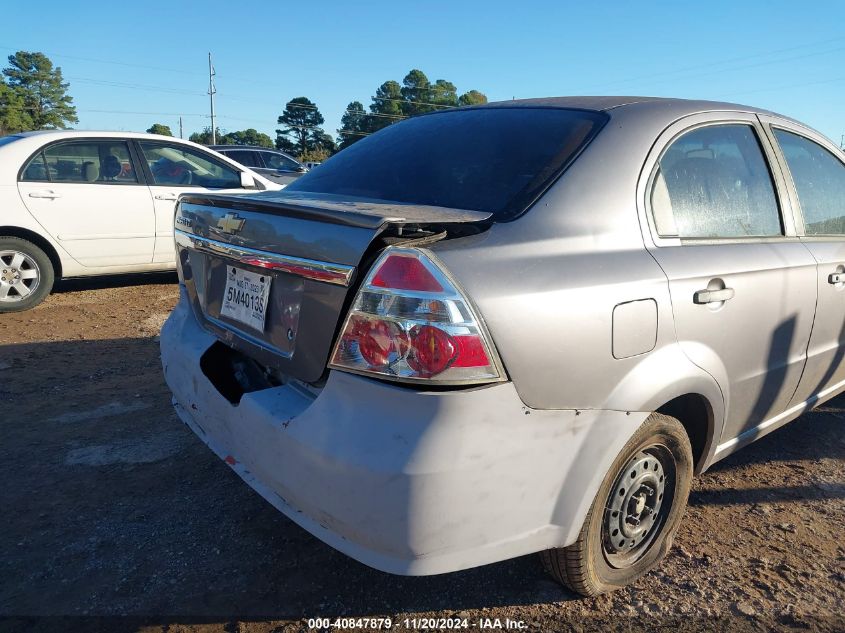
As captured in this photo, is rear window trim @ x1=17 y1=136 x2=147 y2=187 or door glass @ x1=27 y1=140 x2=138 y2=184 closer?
rear window trim @ x1=17 y1=136 x2=147 y2=187

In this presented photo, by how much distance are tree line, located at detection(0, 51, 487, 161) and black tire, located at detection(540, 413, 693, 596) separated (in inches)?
2718

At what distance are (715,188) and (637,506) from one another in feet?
4.18

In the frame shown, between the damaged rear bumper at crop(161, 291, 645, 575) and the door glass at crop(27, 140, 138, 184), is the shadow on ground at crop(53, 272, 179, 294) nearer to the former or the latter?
the door glass at crop(27, 140, 138, 184)

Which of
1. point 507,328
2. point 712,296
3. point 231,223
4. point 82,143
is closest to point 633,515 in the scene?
point 712,296

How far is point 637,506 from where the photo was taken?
221 cm

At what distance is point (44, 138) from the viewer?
18.7ft

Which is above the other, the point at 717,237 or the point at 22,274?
the point at 717,237

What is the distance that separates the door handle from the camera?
6.90 ft

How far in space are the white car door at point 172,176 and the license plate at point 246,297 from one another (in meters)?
4.13

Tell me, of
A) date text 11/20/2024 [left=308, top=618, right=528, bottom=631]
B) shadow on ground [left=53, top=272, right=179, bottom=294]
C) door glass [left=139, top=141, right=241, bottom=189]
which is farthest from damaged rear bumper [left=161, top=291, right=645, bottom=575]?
shadow on ground [left=53, top=272, right=179, bottom=294]

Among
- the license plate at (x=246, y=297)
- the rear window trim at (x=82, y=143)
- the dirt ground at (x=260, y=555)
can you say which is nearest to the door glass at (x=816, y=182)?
the dirt ground at (x=260, y=555)

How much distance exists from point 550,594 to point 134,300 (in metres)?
5.30

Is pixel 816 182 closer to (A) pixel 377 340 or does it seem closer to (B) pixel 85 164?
(A) pixel 377 340

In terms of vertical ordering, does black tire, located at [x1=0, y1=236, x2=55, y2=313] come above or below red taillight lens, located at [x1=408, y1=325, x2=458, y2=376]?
below
